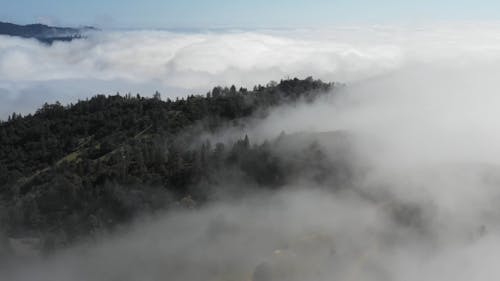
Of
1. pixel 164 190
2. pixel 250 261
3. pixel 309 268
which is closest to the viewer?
pixel 309 268

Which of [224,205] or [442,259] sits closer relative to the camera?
[442,259]

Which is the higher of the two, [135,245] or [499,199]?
[499,199]

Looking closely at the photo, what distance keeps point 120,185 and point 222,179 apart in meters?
35.3

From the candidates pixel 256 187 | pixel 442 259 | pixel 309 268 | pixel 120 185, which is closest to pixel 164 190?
pixel 120 185

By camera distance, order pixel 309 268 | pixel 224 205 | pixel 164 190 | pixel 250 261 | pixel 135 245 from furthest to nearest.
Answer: pixel 164 190 < pixel 224 205 < pixel 135 245 < pixel 250 261 < pixel 309 268

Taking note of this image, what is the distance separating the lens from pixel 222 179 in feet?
617

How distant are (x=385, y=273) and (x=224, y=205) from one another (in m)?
63.0

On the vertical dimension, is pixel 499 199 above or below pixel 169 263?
above

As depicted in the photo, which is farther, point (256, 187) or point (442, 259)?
point (256, 187)

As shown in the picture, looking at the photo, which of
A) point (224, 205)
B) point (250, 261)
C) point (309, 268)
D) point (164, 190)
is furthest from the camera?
point (164, 190)

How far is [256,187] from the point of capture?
186375 millimetres

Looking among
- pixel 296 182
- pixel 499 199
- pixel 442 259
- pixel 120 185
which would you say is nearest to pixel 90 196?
pixel 120 185

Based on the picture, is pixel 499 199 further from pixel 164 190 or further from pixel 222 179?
pixel 164 190

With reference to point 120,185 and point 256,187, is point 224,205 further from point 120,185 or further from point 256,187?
point 120,185
